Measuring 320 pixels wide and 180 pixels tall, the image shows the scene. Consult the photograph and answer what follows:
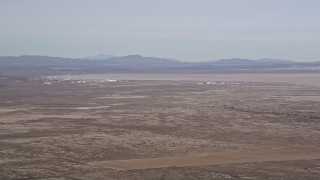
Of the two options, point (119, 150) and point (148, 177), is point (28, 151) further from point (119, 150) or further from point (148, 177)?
point (148, 177)

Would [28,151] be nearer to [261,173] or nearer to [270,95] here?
[261,173]

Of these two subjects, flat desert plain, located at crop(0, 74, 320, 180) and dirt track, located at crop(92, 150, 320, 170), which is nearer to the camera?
flat desert plain, located at crop(0, 74, 320, 180)

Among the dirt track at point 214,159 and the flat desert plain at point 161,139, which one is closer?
the flat desert plain at point 161,139

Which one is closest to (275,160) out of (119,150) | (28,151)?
(119,150)

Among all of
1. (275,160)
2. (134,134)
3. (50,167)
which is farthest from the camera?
(134,134)

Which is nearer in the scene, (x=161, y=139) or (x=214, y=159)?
(x=214, y=159)

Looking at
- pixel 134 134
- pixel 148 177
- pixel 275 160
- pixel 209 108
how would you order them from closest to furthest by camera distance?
pixel 148 177 < pixel 275 160 < pixel 134 134 < pixel 209 108

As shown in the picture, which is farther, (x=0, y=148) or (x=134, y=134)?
(x=134, y=134)
